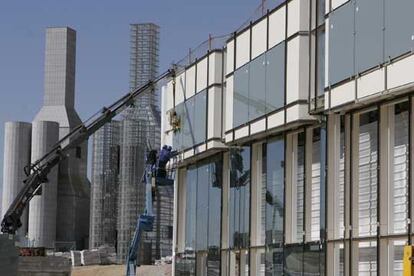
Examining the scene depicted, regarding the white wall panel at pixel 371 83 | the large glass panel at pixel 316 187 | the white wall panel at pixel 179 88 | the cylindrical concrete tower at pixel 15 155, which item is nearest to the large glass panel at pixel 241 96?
the large glass panel at pixel 316 187

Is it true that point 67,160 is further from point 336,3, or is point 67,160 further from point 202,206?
point 336,3

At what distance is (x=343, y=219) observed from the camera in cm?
2466

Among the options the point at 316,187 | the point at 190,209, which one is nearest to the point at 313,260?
the point at 316,187

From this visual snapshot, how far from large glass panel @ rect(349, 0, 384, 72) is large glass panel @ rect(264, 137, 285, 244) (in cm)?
683

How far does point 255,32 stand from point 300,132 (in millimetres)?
4335

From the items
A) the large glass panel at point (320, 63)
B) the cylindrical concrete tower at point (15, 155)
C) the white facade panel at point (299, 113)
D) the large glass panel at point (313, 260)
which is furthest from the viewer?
the cylindrical concrete tower at point (15, 155)

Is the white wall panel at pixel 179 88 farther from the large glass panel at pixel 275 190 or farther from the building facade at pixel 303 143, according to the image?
the large glass panel at pixel 275 190

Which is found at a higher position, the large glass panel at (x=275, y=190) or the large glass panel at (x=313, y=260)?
the large glass panel at (x=275, y=190)

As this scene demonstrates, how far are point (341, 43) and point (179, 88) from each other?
17129 mm

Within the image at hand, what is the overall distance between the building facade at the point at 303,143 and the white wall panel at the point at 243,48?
0.07 meters

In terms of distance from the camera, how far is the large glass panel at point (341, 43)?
23.7 meters

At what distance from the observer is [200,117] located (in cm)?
3709

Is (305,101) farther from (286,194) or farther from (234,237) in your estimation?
(234,237)

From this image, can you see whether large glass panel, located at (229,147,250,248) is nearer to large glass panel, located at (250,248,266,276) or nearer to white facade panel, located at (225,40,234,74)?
large glass panel, located at (250,248,266,276)
